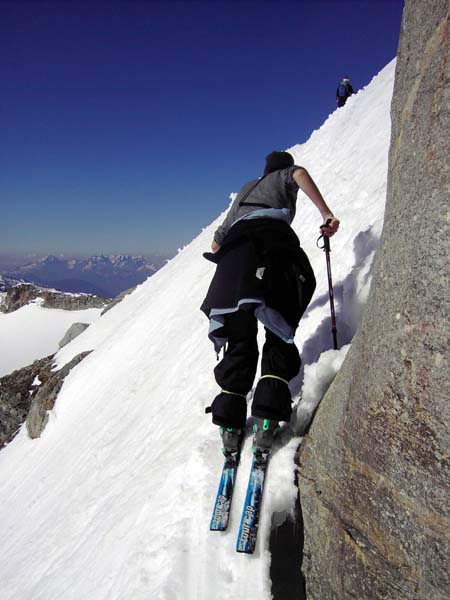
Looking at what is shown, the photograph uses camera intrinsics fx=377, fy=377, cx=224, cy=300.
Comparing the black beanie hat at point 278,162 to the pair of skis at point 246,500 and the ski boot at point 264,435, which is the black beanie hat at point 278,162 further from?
the pair of skis at point 246,500

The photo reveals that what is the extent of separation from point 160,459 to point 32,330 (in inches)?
1663

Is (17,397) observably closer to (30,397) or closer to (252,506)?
(30,397)

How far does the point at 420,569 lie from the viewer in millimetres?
2064

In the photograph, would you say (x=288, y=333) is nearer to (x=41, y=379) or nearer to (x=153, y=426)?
(x=153, y=426)

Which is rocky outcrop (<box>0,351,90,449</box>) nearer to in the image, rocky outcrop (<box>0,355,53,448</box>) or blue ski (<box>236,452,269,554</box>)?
rocky outcrop (<box>0,355,53,448</box>)

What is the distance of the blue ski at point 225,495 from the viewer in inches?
122

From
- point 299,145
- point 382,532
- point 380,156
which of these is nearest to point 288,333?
point 382,532

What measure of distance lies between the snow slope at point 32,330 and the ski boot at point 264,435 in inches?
1453

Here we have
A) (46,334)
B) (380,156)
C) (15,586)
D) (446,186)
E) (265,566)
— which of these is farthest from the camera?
(46,334)

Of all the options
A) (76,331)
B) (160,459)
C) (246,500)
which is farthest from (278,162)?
(76,331)

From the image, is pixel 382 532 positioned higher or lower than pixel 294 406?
lower

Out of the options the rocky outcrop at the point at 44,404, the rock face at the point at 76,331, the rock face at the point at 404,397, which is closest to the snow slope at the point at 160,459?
the rocky outcrop at the point at 44,404

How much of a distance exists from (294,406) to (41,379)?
55.5 feet

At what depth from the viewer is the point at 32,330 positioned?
41562mm
